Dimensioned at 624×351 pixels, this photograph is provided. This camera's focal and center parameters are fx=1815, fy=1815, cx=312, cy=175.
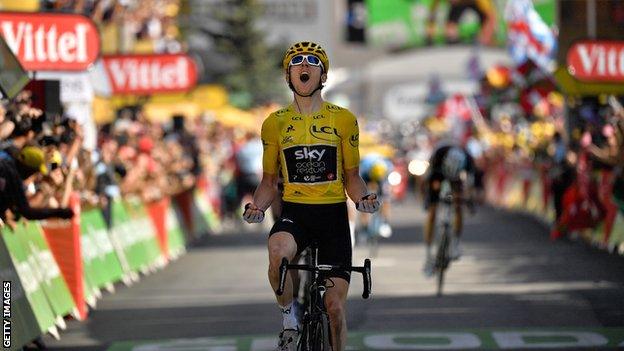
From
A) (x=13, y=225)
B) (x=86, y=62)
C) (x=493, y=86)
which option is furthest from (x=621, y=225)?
(x=493, y=86)

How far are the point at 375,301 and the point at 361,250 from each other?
9.44 meters

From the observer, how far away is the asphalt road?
14.3 metres

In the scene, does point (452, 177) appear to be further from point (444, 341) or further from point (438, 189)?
point (444, 341)

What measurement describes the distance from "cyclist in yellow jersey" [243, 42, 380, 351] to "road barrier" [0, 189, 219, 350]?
7.18 ft

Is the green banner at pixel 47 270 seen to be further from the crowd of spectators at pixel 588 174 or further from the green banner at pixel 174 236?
the green banner at pixel 174 236

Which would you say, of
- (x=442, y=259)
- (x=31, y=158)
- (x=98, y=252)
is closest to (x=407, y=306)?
(x=442, y=259)

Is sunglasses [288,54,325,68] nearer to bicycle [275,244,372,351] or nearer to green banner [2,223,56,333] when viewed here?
bicycle [275,244,372,351]

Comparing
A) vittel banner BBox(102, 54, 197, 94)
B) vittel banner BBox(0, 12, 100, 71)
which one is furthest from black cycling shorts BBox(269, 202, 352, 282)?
vittel banner BBox(102, 54, 197, 94)

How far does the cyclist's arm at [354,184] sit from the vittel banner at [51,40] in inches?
314

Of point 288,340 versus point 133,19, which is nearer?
point 288,340

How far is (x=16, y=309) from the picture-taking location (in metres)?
12.9

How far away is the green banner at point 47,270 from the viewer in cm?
1451

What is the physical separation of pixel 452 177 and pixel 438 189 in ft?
0.67

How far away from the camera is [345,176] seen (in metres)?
11.1
